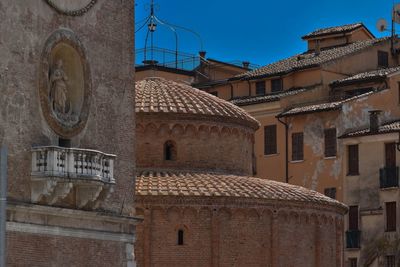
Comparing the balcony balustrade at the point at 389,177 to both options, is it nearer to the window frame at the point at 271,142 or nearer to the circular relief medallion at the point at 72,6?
the window frame at the point at 271,142

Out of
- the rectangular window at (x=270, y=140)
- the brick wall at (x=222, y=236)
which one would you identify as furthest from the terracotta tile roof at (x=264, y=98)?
the brick wall at (x=222, y=236)

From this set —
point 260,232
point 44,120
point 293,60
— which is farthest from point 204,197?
point 293,60

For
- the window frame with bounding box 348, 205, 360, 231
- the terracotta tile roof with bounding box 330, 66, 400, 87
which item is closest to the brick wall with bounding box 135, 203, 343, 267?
the window frame with bounding box 348, 205, 360, 231

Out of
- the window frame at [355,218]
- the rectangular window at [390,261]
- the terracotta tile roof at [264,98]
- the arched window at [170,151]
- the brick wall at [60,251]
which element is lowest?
the rectangular window at [390,261]

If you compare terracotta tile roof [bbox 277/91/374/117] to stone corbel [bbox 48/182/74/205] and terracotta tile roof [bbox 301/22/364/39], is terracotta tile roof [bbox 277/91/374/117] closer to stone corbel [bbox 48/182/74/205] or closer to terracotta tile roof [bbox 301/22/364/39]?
terracotta tile roof [bbox 301/22/364/39]

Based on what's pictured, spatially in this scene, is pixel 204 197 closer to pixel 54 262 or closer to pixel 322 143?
pixel 54 262

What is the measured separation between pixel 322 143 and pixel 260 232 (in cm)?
1994

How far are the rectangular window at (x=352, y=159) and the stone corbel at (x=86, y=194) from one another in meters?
34.9

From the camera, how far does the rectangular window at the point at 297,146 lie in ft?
254

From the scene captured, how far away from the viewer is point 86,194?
42281 millimetres

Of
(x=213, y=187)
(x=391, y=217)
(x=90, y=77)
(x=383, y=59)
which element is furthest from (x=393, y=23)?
(x=90, y=77)

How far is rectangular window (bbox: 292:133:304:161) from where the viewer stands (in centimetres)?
7750

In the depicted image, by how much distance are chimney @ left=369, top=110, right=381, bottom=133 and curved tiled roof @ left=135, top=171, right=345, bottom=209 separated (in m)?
15.0

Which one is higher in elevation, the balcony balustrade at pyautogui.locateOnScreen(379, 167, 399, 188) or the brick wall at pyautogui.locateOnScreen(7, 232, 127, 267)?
the balcony balustrade at pyautogui.locateOnScreen(379, 167, 399, 188)
